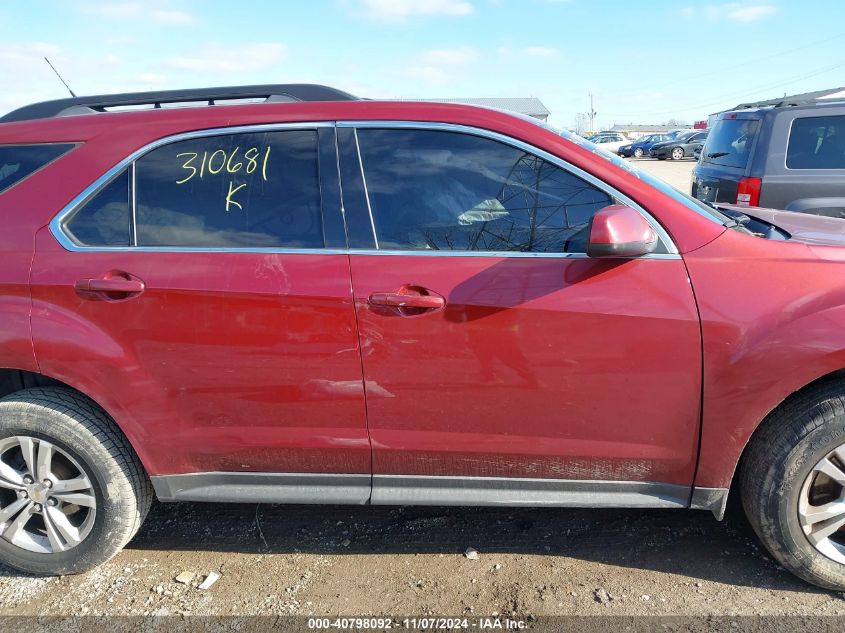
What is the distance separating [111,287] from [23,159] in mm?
726

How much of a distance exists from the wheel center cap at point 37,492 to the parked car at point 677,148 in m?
33.9

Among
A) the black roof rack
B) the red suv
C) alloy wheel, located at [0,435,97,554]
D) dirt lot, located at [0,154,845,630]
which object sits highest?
the black roof rack

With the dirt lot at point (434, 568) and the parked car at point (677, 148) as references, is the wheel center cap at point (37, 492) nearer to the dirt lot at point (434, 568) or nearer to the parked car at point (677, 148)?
the dirt lot at point (434, 568)

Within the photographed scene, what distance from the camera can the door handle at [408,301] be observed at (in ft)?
7.30

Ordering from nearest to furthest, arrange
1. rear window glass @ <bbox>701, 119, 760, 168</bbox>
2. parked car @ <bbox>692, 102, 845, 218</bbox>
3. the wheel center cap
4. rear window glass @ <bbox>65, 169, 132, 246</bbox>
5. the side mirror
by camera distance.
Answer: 1. the side mirror
2. rear window glass @ <bbox>65, 169, 132, 246</bbox>
3. the wheel center cap
4. parked car @ <bbox>692, 102, 845, 218</bbox>
5. rear window glass @ <bbox>701, 119, 760, 168</bbox>

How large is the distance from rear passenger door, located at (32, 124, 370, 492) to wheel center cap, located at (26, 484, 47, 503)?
18.6 inches

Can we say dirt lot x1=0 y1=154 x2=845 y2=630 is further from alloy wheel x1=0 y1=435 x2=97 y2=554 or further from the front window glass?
the front window glass

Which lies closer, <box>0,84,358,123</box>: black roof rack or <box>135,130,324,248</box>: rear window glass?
<box>135,130,324,248</box>: rear window glass

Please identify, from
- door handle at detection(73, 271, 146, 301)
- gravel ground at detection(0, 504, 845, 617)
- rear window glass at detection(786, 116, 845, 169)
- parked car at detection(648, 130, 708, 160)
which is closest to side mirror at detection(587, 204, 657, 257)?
gravel ground at detection(0, 504, 845, 617)

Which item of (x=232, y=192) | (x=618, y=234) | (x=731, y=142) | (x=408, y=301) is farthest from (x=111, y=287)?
(x=731, y=142)

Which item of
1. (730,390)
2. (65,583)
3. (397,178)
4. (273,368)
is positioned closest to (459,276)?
(397,178)

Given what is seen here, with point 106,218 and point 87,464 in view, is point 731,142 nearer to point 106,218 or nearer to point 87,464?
point 106,218

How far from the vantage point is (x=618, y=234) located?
2092mm

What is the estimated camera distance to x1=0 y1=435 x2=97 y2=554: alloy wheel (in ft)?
8.27
